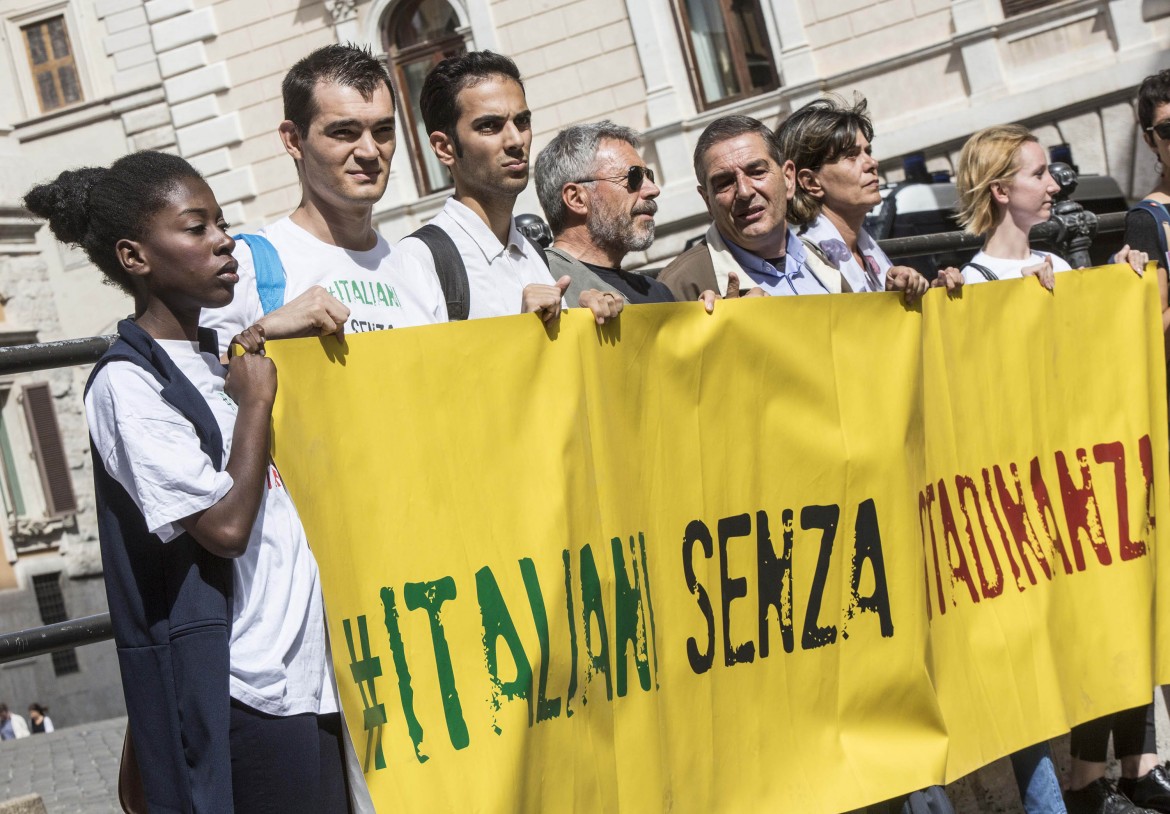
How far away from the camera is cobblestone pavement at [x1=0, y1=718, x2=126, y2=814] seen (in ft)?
19.6

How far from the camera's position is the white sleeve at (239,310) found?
2.93 metres

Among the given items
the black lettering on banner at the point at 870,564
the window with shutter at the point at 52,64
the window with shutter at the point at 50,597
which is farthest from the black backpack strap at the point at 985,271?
the window with shutter at the point at 52,64

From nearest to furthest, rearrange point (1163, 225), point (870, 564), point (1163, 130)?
point (870, 564) → point (1163, 225) → point (1163, 130)

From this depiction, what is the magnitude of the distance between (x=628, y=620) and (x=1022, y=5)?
1550 centimetres

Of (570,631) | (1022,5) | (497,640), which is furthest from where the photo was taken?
(1022,5)

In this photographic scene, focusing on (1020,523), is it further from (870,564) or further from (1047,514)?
(870,564)

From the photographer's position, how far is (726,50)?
1914cm

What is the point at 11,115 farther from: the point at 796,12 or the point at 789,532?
the point at 789,532

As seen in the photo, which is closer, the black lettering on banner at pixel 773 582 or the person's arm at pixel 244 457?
the person's arm at pixel 244 457

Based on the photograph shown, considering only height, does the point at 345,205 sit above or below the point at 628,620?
above

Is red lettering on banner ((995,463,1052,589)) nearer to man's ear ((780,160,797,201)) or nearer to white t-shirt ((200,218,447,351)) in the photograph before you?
man's ear ((780,160,797,201))

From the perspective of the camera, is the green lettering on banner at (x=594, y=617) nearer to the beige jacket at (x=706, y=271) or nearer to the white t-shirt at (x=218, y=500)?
the white t-shirt at (x=218, y=500)

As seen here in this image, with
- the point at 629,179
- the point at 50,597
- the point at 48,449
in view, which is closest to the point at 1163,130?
the point at 629,179

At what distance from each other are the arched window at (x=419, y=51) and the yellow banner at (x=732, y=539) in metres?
16.8
